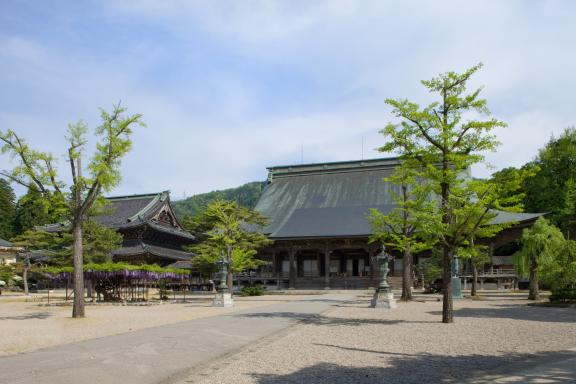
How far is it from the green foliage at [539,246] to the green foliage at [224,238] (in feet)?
57.2

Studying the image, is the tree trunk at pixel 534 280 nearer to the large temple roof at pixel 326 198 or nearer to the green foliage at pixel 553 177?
the large temple roof at pixel 326 198

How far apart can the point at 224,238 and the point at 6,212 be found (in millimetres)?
65091

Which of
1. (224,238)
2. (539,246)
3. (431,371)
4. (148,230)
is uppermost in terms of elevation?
(148,230)

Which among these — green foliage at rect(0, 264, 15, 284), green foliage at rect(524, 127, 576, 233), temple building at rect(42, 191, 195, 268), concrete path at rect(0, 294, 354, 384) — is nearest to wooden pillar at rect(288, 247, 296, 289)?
temple building at rect(42, 191, 195, 268)

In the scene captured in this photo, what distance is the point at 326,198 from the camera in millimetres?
52500

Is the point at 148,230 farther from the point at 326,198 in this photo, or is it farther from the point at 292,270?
the point at 326,198

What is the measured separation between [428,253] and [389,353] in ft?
113

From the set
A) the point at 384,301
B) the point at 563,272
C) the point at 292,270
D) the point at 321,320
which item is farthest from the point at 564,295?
the point at 292,270

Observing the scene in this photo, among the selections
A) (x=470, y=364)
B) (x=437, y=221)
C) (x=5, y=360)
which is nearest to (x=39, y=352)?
(x=5, y=360)

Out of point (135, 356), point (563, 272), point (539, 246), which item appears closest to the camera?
point (135, 356)

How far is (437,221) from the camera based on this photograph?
15.6 metres

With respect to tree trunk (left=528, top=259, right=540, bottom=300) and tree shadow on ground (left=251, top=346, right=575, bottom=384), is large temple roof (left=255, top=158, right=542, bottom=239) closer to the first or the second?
tree trunk (left=528, top=259, right=540, bottom=300)

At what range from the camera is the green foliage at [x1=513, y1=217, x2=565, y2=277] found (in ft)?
84.5

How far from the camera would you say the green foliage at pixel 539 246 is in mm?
25750
